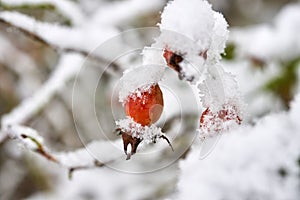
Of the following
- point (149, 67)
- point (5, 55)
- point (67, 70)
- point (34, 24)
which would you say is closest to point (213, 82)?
point (149, 67)

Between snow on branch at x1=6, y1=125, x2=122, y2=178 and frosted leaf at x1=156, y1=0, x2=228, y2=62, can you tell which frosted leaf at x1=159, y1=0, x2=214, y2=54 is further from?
snow on branch at x1=6, y1=125, x2=122, y2=178

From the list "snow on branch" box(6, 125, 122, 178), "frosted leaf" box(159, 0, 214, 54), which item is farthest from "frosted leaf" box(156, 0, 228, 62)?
"snow on branch" box(6, 125, 122, 178)

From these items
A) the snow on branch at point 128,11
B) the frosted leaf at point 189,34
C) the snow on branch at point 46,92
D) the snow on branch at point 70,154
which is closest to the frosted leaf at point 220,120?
the frosted leaf at point 189,34

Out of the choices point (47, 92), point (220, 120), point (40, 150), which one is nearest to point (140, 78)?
point (220, 120)

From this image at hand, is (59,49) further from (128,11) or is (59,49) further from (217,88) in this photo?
(128,11)

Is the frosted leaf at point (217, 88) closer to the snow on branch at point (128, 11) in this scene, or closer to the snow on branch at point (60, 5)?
the snow on branch at point (60, 5)

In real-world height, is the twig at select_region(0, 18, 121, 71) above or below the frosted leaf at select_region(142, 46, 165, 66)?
above
